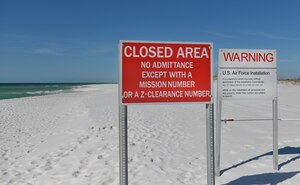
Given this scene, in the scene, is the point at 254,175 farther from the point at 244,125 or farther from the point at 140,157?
the point at 244,125

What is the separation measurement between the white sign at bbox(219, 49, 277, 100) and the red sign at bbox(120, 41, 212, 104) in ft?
5.80

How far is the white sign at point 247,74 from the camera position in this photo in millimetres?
6016

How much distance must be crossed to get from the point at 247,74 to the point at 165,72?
2520 millimetres

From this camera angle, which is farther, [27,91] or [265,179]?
[27,91]

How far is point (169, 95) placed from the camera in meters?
4.27

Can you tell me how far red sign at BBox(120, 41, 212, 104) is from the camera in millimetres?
Answer: 4082

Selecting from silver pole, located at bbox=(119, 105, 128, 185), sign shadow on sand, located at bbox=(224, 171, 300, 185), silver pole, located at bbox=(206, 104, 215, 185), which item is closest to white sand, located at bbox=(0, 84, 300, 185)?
sign shadow on sand, located at bbox=(224, 171, 300, 185)

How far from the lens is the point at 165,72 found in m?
4.25

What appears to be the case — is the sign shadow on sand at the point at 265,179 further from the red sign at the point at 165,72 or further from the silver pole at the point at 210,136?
the red sign at the point at 165,72

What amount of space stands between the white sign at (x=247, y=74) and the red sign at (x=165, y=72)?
1.77 meters

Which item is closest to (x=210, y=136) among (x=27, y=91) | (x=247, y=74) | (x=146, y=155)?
(x=247, y=74)

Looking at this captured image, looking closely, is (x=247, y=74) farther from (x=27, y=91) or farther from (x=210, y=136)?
(x=27, y=91)

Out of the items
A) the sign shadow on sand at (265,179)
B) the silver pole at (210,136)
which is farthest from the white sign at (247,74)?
the silver pole at (210,136)

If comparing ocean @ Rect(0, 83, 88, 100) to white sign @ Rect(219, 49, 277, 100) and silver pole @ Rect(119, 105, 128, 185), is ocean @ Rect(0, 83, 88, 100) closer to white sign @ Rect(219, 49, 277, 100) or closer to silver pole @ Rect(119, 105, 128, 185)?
white sign @ Rect(219, 49, 277, 100)
